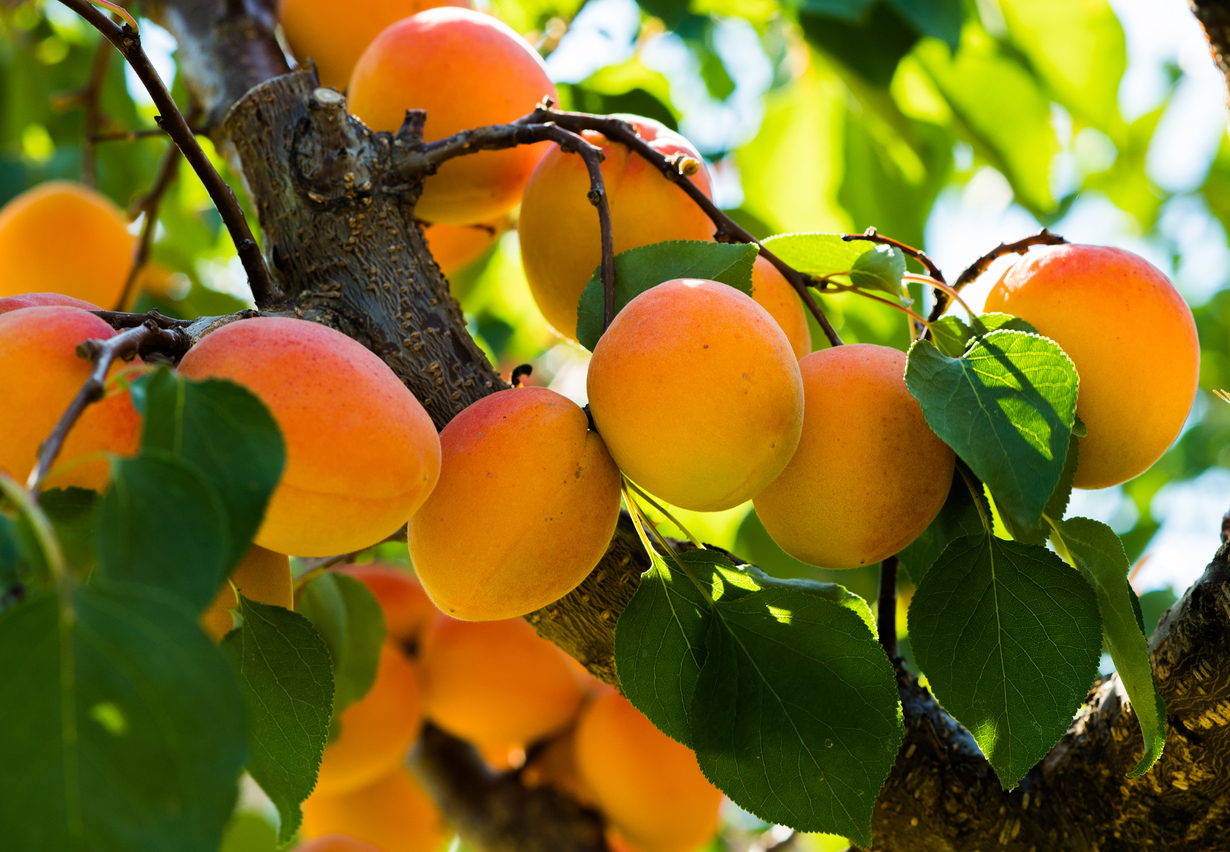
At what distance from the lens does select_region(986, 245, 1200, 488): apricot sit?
0.59m

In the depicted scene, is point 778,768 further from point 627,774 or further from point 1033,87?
point 1033,87

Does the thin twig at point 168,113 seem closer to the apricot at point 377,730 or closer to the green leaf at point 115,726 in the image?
the green leaf at point 115,726

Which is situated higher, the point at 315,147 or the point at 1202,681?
the point at 315,147

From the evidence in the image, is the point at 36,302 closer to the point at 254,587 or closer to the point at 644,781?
the point at 254,587

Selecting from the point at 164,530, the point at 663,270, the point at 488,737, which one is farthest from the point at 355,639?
the point at 164,530

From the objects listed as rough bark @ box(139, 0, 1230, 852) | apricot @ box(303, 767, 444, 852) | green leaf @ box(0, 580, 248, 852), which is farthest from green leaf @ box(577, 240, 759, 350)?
apricot @ box(303, 767, 444, 852)

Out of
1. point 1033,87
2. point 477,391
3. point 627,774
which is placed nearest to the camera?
point 477,391

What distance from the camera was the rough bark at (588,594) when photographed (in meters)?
0.64

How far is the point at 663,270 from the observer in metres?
0.61

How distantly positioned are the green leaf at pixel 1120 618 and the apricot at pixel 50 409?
1.64ft

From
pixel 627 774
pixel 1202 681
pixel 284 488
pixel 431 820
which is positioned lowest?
pixel 431 820

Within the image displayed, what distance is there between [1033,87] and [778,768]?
1.07 metres

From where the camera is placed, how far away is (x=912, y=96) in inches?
56.7

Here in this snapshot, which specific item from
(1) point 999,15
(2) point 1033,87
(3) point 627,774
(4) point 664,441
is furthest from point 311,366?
(1) point 999,15
